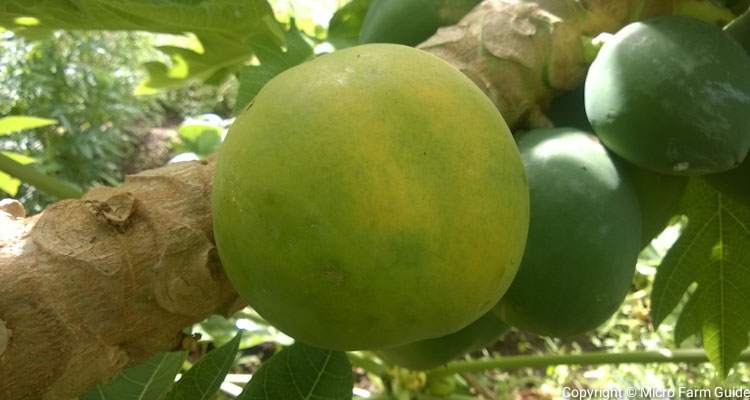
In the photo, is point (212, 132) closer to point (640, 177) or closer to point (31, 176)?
point (31, 176)

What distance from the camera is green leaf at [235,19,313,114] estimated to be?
64.0 inches

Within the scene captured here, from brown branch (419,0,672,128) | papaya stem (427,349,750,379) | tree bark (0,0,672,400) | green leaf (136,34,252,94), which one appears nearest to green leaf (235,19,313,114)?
green leaf (136,34,252,94)

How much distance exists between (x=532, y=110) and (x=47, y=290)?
0.75 meters

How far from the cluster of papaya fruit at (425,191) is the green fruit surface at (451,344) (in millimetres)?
235

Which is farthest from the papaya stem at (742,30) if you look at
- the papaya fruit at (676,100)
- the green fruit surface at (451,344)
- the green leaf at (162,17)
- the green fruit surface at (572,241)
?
the green leaf at (162,17)

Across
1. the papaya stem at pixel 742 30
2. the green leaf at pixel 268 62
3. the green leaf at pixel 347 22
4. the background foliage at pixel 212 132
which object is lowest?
the background foliage at pixel 212 132

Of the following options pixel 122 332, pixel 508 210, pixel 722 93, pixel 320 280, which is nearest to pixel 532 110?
pixel 722 93

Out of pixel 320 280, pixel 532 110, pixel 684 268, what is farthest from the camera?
pixel 684 268

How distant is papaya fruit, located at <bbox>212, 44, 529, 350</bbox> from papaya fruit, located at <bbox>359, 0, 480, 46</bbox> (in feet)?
1.44

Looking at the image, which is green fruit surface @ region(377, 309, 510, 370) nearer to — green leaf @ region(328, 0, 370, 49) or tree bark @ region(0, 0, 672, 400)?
tree bark @ region(0, 0, 672, 400)

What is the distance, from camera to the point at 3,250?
856mm

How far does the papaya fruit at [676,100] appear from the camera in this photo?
3.43 ft

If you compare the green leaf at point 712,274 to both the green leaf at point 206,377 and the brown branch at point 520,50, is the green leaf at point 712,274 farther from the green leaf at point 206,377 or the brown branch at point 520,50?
the green leaf at point 206,377

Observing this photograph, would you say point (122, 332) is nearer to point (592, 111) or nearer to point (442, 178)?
point (442, 178)
